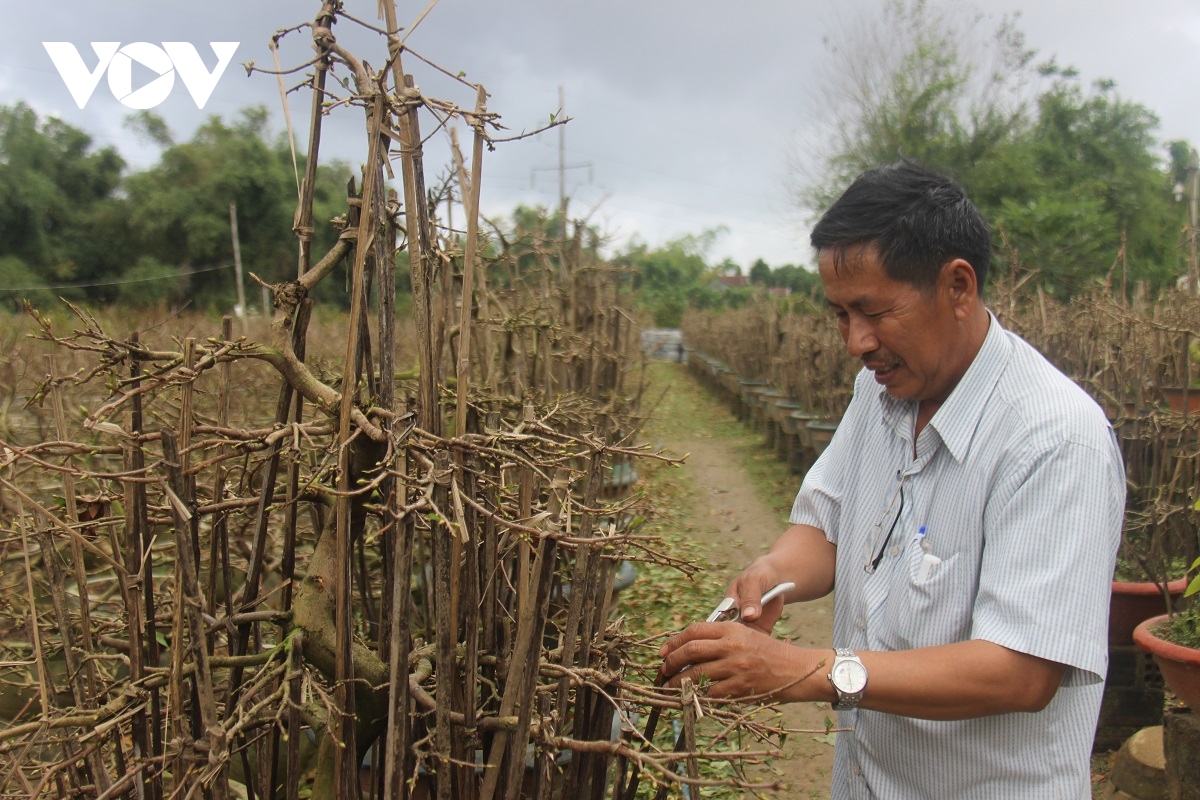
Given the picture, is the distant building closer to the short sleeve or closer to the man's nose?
the man's nose

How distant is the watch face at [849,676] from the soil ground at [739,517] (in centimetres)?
10

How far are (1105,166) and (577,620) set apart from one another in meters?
22.6

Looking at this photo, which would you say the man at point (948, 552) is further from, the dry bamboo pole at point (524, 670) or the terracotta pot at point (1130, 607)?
the terracotta pot at point (1130, 607)

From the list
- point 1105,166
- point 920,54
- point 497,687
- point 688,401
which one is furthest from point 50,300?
point 1105,166

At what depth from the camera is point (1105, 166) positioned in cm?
1964

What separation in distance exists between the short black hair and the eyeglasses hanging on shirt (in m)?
0.37

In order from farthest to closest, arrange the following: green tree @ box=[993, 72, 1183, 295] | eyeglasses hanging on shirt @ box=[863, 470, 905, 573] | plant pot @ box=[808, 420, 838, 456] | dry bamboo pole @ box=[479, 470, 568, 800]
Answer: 1. green tree @ box=[993, 72, 1183, 295]
2. plant pot @ box=[808, 420, 838, 456]
3. eyeglasses hanging on shirt @ box=[863, 470, 905, 573]
4. dry bamboo pole @ box=[479, 470, 568, 800]

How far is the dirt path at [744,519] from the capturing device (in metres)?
3.69

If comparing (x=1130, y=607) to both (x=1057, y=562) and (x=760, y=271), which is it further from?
(x=760, y=271)

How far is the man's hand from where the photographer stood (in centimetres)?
127

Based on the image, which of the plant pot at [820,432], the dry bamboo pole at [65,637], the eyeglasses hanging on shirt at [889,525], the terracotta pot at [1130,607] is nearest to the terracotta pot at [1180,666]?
the terracotta pot at [1130,607]

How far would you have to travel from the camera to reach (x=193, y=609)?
1.21 m

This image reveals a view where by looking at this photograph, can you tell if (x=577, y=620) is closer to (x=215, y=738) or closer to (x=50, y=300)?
(x=215, y=738)

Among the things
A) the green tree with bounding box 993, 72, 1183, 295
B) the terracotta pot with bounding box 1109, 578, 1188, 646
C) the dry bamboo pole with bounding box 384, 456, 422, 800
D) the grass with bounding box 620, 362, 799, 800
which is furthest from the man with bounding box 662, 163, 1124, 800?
the green tree with bounding box 993, 72, 1183, 295
